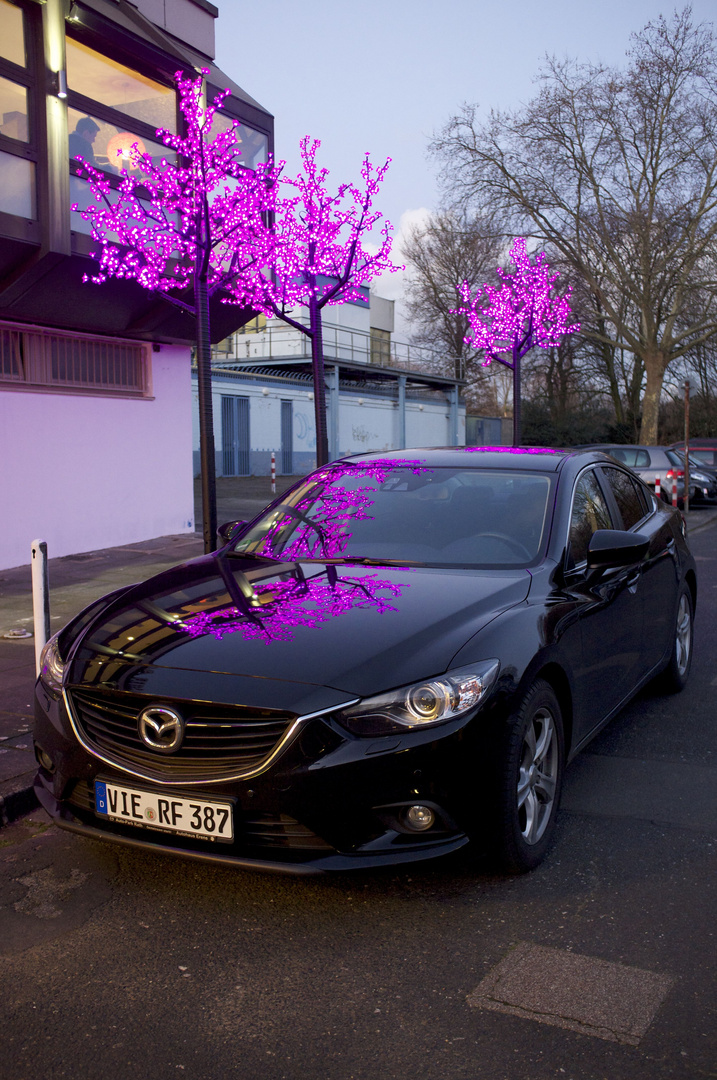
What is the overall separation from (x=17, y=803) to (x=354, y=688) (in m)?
1.92

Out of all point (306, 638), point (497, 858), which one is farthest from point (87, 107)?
point (497, 858)

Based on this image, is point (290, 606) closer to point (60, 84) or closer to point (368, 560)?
point (368, 560)

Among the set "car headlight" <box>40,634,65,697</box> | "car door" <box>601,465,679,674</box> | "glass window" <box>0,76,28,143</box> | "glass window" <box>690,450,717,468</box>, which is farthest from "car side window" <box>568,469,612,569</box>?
"glass window" <box>690,450,717,468</box>

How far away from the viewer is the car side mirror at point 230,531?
15.9 feet

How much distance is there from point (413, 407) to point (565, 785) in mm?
35100

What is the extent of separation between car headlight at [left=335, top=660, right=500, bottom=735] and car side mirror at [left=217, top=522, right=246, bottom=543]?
6.71 ft

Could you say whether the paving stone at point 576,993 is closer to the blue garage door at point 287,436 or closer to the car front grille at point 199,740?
the car front grille at point 199,740

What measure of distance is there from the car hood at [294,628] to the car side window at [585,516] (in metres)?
0.46

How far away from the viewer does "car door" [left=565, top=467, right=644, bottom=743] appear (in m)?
3.99

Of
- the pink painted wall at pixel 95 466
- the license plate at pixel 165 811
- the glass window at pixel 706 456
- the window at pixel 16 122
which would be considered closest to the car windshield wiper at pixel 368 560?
the license plate at pixel 165 811

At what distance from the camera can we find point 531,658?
3.37 m

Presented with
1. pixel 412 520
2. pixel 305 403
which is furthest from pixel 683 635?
pixel 305 403

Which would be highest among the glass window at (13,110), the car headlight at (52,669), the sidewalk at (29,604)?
the glass window at (13,110)

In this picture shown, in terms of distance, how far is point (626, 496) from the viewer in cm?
539
